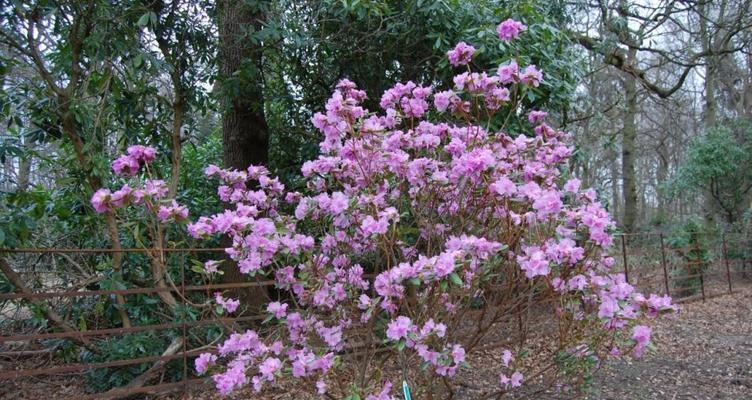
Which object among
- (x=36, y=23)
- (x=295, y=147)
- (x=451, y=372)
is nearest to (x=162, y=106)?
(x=36, y=23)

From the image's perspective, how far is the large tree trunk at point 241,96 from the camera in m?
4.26

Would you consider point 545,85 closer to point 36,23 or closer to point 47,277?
point 36,23

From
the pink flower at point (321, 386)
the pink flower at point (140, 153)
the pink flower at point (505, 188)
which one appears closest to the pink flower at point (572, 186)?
the pink flower at point (505, 188)

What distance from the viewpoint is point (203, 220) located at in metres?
2.18

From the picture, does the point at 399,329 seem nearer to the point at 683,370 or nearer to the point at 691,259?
the point at 683,370

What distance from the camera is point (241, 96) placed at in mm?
4465

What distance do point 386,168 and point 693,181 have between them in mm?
9885

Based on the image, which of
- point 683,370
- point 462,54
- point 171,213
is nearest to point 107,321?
point 171,213

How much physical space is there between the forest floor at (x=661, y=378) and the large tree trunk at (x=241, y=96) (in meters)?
1.07

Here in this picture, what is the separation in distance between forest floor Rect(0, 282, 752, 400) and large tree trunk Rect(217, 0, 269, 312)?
41.9 inches

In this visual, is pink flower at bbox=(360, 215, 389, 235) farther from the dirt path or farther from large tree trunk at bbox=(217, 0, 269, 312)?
large tree trunk at bbox=(217, 0, 269, 312)

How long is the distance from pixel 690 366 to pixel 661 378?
21.3 inches

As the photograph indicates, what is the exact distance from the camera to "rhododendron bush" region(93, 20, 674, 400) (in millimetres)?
2031

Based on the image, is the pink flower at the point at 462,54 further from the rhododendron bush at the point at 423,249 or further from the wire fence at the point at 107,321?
the wire fence at the point at 107,321
